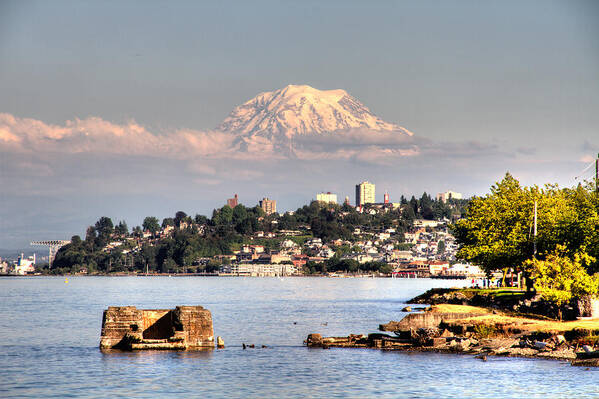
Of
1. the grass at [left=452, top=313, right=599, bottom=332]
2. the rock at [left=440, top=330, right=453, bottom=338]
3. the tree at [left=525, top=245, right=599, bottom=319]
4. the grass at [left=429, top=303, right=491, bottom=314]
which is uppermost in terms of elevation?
the tree at [left=525, top=245, right=599, bottom=319]

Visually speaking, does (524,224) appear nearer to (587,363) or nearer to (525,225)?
(525,225)

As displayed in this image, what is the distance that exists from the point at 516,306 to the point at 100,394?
155 ft

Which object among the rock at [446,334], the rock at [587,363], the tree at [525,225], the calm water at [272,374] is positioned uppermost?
the tree at [525,225]

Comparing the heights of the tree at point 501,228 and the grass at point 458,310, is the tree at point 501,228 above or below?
above

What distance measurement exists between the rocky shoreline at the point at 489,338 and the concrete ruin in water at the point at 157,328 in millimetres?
8799

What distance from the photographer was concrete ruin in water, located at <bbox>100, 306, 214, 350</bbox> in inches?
2034

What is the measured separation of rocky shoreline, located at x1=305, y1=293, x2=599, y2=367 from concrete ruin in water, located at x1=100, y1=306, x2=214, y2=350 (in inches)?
346

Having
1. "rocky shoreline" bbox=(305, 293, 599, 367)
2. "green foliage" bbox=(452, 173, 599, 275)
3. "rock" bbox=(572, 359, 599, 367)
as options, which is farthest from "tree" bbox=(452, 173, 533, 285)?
"rock" bbox=(572, 359, 599, 367)

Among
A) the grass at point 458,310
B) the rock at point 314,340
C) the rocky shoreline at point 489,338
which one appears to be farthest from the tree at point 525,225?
the rock at point 314,340

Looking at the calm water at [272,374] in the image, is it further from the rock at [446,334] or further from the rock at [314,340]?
the rock at [446,334]

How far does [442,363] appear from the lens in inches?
1938

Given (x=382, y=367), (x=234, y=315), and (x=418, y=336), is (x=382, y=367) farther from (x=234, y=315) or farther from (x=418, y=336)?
(x=234, y=315)

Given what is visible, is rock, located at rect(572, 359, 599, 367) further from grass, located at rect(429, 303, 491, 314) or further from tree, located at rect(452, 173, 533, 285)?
tree, located at rect(452, 173, 533, 285)

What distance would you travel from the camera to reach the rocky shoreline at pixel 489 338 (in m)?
50.7
